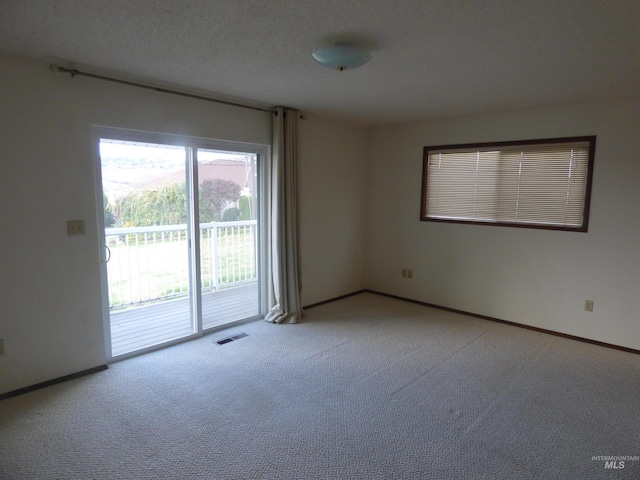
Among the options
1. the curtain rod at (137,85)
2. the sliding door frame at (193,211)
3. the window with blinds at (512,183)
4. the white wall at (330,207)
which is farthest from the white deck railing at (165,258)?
the window with blinds at (512,183)

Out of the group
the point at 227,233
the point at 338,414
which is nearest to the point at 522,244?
the point at 338,414

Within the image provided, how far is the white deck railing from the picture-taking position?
14.3 ft

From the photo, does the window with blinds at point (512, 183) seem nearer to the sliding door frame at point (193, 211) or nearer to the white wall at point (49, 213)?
the sliding door frame at point (193, 211)

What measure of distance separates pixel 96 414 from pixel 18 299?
1001 millimetres

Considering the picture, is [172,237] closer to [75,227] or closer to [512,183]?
[75,227]

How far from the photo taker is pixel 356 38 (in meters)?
2.18

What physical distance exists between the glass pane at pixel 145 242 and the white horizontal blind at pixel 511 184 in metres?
3.07

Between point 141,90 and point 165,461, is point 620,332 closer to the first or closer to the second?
point 165,461

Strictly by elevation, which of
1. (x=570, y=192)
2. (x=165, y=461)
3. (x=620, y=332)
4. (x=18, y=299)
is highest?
(x=570, y=192)

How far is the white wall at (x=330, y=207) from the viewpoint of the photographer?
179 inches

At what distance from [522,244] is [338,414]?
2871 mm

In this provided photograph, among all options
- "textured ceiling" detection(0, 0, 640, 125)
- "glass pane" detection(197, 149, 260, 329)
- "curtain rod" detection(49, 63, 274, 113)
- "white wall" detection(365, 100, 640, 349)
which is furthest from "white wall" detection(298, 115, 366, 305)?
"textured ceiling" detection(0, 0, 640, 125)

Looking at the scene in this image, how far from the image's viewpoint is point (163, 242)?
4.65 meters

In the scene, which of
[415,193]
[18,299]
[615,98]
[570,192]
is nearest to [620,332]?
[570,192]
